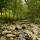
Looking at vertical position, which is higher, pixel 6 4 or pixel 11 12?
pixel 6 4

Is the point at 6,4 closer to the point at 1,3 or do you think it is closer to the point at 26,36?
the point at 1,3

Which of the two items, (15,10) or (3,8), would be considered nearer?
(3,8)

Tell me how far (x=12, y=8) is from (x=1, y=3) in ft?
2.30

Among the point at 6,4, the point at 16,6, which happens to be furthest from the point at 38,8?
the point at 6,4

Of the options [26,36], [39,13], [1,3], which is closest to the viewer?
[26,36]

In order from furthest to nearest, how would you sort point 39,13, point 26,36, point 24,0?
point 39,13
point 24,0
point 26,36

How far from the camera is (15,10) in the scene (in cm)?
657

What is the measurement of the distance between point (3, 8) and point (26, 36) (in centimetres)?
286

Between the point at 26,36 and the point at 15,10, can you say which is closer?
the point at 26,36

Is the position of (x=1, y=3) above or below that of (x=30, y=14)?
above

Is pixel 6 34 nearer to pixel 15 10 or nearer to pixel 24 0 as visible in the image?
pixel 15 10

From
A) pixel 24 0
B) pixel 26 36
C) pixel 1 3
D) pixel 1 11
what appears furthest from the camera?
pixel 24 0

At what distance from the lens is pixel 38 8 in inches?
281

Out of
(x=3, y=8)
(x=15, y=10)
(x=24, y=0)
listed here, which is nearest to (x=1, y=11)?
(x=3, y=8)
